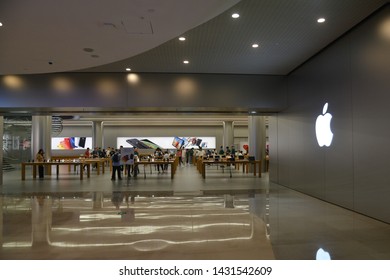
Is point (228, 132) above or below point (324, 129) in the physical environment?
above

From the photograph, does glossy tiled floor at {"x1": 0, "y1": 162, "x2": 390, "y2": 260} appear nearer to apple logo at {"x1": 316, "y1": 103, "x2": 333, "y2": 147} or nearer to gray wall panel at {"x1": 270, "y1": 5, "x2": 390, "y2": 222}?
gray wall panel at {"x1": 270, "y1": 5, "x2": 390, "y2": 222}

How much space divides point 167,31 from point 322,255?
3882 mm

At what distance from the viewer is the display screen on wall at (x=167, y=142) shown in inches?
990

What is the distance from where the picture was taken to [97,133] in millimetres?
22922

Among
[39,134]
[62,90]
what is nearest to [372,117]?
[62,90]

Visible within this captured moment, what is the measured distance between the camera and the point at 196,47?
22.0 ft

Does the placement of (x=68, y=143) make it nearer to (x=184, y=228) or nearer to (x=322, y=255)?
(x=184, y=228)

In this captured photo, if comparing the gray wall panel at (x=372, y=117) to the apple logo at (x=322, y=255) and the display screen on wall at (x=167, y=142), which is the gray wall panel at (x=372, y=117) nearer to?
the apple logo at (x=322, y=255)

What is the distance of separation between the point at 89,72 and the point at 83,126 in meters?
18.5

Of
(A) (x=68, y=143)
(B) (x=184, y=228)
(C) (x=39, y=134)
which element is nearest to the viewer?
(B) (x=184, y=228)

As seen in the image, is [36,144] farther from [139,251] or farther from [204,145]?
[204,145]

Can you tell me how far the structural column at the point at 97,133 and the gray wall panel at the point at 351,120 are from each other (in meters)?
18.6
